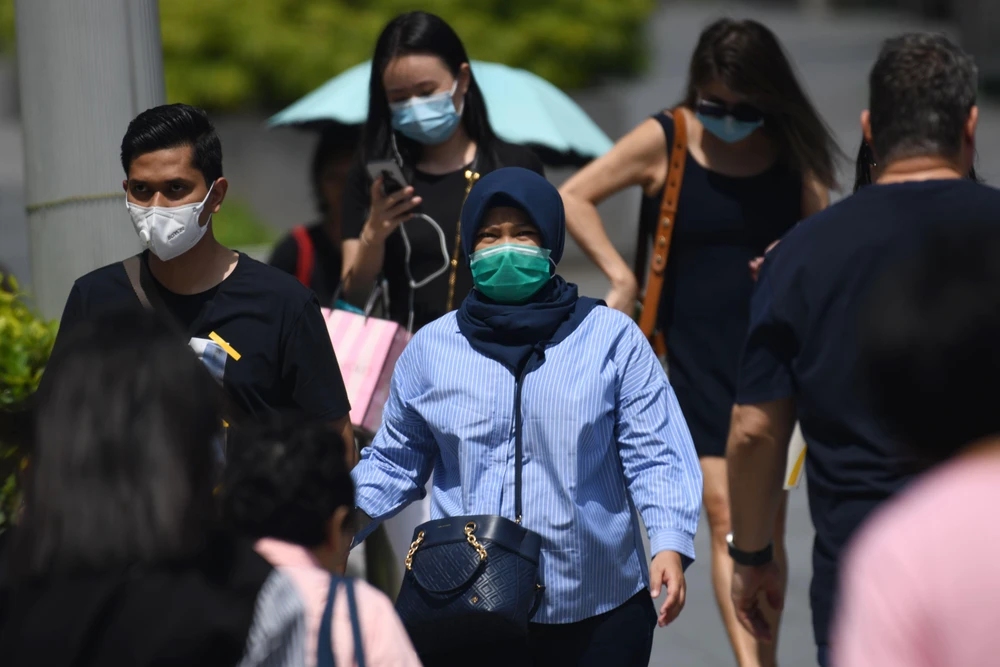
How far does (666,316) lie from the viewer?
4.76 m

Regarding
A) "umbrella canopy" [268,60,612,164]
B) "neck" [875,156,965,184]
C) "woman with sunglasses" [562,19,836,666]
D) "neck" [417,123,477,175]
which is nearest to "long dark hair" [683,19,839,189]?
"woman with sunglasses" [562,19,836,666]

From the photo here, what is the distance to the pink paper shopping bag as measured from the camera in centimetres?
419

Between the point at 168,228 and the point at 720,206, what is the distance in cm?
190

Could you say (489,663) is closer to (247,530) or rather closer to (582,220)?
(247,530)

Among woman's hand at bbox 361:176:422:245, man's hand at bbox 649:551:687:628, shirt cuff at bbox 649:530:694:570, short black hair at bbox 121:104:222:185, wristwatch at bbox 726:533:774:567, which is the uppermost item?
short black hair at bbox 121:104:222:185

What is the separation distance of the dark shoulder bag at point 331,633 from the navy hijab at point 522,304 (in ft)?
3.97

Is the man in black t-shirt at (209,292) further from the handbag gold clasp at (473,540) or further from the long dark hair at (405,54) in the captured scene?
the long dark hair at (405,54)

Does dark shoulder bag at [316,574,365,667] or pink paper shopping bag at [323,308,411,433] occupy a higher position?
dark shoulder bag at [316,574,365,667]

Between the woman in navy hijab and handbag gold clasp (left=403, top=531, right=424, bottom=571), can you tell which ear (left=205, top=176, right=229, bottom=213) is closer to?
the woman in navy hijab

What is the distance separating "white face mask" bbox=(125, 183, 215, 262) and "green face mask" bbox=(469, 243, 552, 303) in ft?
2.16

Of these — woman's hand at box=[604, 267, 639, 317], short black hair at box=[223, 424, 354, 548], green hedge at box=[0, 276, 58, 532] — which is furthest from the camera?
woman's hand at box=[604, 267, 639, 317]

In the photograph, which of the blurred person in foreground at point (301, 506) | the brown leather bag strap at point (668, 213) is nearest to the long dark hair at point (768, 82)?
the brown leather bag strap at point (668, 213)

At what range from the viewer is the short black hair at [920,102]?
8.99ft

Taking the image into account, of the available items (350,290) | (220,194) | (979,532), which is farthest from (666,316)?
(979,532)
